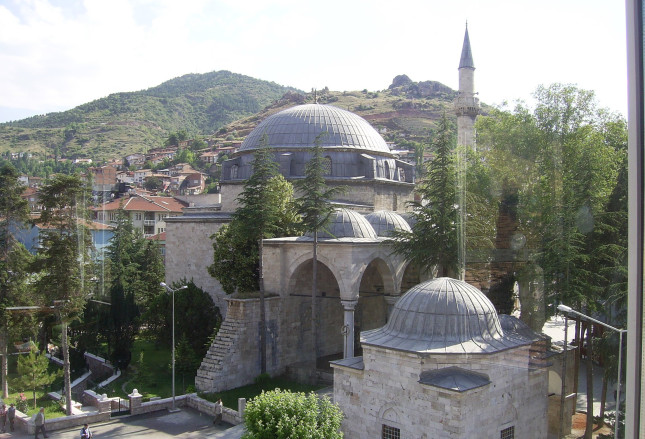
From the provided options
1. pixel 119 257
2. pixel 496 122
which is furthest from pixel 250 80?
pixel 496 122

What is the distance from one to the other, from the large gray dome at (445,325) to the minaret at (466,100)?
454 inches

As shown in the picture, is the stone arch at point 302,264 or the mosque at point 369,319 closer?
the mosque at point 369,319

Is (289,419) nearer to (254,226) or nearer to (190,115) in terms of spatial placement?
(254,226)

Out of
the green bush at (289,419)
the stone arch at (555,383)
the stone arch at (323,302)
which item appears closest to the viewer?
the green bush at (289,419)

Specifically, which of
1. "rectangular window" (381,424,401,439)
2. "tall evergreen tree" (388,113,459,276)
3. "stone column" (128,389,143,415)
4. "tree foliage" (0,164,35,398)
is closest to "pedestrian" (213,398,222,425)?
"stone column" (128,389,143,415)

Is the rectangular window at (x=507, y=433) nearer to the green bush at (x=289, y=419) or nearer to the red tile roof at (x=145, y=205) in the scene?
the green bush at (x=289, y=419)

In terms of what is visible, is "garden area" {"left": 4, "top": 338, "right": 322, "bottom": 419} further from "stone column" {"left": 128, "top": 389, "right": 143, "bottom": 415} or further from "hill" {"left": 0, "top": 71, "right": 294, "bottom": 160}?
"hill" {"left": 0, "top": 71, "right": 294, "bottom": 160}

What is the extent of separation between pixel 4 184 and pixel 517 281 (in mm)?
15572

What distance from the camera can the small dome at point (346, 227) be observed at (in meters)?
17.6

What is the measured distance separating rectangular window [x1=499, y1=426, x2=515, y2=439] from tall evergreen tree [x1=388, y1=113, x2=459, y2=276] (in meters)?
5.30

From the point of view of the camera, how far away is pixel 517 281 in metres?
15.0

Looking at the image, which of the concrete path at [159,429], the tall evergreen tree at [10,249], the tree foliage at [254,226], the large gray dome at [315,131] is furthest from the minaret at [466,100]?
the tall evergreen tree at [10,249]

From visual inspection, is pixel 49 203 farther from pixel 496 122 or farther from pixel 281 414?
pixel 496 122

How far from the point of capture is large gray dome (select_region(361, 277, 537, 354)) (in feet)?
37.6
